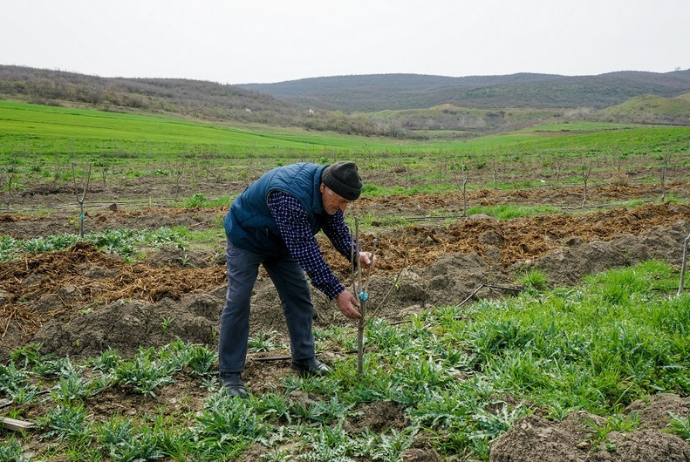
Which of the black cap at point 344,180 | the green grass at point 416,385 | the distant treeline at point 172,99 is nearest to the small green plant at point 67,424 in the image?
the green grass at point 416,385

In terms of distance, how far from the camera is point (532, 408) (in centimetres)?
390

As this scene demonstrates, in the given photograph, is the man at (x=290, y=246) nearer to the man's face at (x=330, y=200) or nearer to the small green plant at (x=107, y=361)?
the man's face at (x=330, y=200)

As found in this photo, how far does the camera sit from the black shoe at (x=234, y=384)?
170 inches

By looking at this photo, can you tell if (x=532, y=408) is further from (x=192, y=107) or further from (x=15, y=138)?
(x=192, y=107)

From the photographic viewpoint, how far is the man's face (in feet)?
13.2

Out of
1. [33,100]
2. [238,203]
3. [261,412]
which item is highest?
[33,100]

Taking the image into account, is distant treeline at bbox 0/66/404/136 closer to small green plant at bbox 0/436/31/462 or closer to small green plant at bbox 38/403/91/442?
small green plant at bbox 38/403/91/442

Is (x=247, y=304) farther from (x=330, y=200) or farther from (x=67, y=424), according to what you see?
(x=67, y=424)

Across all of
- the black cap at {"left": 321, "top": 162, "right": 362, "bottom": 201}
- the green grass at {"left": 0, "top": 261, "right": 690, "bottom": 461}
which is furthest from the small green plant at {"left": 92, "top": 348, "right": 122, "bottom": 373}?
the black cap at {"left": 321, "top": 162, "right": 362, "bottom": 201}

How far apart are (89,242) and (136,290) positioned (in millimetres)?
2682

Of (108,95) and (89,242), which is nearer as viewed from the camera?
(89,242)

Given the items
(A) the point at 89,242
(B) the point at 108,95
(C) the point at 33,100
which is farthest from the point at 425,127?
(A) the point at 89,242

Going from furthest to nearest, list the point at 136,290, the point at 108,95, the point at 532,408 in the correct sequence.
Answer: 1. the point at 108,95
2. the point at 136,290
3. the point at 532,408

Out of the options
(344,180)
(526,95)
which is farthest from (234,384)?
(526,95)
